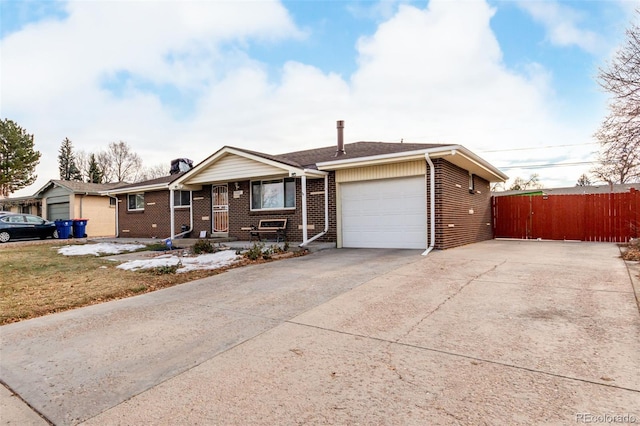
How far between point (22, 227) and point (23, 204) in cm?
1429

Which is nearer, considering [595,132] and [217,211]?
[595,132]

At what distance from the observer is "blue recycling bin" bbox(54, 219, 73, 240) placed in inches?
776

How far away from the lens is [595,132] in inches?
446

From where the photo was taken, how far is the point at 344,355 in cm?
307

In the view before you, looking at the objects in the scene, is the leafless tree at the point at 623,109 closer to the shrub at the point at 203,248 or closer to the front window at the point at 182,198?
the shrub at the point at 203,248

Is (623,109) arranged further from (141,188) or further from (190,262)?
(141,188)

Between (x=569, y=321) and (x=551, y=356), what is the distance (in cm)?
115

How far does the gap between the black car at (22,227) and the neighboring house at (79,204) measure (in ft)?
12.9

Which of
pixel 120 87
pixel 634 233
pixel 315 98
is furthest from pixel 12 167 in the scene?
pixel 634 233

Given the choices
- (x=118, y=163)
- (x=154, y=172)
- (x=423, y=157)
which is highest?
(x=118, y=163)

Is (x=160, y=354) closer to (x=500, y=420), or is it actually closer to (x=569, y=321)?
(x=500, y=420)

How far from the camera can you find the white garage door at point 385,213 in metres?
10.3

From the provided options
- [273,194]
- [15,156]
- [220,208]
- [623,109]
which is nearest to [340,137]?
[273,194]

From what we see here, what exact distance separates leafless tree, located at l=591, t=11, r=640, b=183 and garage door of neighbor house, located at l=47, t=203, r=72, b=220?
29.9 meters
